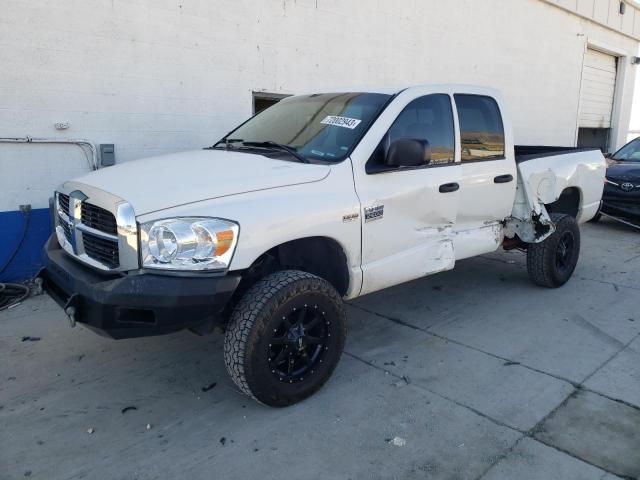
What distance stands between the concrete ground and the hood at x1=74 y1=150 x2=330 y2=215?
1.34 metres

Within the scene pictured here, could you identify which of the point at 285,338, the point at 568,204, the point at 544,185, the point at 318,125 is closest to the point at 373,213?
the point at 318,125

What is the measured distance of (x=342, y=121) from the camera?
3.85m

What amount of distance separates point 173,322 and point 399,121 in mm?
2172

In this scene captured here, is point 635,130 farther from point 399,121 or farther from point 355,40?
point 399,121

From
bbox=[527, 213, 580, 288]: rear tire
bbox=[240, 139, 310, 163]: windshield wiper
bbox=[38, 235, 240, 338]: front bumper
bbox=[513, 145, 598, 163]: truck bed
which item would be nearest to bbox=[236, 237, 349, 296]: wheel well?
bbox=[38, 235, 240, 338]: front bumper

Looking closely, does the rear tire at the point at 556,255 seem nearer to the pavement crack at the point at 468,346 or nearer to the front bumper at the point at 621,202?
the pavement crack at the point at 468,346

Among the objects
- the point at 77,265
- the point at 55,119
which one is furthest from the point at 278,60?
the point at 77,265

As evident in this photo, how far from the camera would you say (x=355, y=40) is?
8.32 metres

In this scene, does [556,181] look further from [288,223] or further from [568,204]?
[288,223]

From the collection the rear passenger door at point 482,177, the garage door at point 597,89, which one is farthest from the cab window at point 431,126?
the garage door at point 597,89

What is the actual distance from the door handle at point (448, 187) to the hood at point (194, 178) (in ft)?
3.63

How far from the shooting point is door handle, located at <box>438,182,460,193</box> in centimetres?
408

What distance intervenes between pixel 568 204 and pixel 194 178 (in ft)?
15.1

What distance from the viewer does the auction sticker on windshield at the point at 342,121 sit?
3.79 meters
